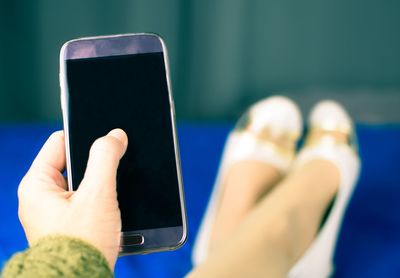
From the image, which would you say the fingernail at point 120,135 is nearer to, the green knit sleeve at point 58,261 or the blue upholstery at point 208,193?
the green knit sleeve at point 58,261

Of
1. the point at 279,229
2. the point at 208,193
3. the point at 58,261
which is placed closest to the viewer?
the point at 58,261

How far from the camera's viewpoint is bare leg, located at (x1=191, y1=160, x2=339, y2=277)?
52 cm

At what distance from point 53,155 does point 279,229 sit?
1.15 feet

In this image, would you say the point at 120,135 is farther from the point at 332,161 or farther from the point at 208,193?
the point at 332,161

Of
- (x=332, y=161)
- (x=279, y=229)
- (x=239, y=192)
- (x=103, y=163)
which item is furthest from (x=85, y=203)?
(x=332, y=161)

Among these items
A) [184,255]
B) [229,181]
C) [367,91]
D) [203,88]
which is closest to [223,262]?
[184,255]

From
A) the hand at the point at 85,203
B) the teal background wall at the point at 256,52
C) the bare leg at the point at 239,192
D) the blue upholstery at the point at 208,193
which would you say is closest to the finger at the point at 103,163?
the hand at the point at 85,203

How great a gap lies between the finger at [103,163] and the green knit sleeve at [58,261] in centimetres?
4

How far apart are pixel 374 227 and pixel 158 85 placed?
18.0 inches

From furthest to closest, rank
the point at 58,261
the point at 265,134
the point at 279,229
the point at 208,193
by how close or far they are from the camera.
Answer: the point at 265,134
the point at 208,193
the point at 279,229
the point at 58,261

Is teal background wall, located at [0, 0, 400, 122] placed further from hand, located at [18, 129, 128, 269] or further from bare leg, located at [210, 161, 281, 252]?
hand, located at [18, 129, 128, 269]

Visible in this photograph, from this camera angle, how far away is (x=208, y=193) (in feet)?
2.32

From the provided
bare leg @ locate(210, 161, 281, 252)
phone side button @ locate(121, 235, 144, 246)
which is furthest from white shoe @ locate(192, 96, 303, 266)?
phone side button @ locate(121, 235, 144, 246)

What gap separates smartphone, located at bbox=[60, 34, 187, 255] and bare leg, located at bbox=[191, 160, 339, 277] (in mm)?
195
